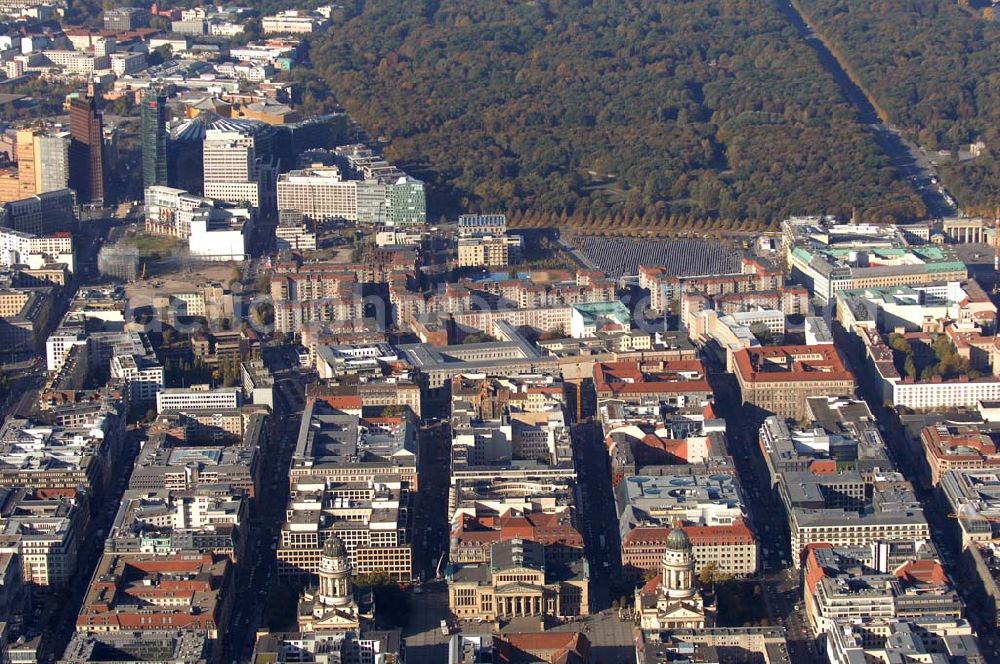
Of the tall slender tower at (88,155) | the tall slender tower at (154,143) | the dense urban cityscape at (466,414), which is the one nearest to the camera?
the dense urban cityscape at (466,414)

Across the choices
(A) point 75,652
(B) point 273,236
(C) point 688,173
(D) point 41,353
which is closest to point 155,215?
(B) point 273,236

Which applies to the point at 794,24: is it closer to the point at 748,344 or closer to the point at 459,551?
the point at 748,344

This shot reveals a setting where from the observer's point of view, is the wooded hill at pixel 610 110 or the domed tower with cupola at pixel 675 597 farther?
the wooded hill at pixel 610 110

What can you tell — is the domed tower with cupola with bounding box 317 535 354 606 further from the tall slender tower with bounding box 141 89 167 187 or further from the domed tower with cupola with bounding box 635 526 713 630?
the tall slender tower with bounding box 141 89 167 187

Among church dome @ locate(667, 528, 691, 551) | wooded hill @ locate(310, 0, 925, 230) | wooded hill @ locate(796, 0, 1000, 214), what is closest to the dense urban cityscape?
church dome @ locate(667, 528, 691, 551)

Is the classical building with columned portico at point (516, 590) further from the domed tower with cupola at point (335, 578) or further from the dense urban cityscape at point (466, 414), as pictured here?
the domed tower with cupola at point (335, 578)

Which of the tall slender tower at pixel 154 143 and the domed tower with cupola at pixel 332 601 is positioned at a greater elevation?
the tall slender tower at pixel 154 143

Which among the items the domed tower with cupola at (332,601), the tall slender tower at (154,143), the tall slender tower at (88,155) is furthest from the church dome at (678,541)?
the tall slender tower at (88,155)
